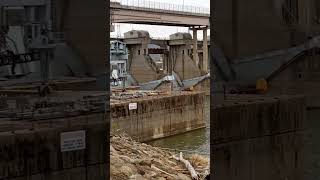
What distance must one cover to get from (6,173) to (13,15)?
4.08 ft

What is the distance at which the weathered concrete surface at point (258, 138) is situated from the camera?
4824 millimetres

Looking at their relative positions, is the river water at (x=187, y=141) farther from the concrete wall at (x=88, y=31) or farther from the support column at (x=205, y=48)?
the support column at (x=205, y=48)

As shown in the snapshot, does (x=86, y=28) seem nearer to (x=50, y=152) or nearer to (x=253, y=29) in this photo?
(x=50, y=152)

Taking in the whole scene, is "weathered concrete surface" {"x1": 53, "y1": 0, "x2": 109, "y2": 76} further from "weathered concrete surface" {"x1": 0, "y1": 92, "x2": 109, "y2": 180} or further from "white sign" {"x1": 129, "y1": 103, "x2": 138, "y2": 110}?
"white sign" {"x1": 129, "y1": 103, "x2": 138, "y2": 110}

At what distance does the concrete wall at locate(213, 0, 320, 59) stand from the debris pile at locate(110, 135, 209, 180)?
10.9 feet

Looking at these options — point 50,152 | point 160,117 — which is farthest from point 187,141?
point 50,152

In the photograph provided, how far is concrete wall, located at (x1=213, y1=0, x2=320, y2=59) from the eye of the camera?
190 inches

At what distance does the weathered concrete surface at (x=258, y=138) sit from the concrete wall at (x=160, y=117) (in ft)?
46.8

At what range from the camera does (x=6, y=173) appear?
11.6 feet

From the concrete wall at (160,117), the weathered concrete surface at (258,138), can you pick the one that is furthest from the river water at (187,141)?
the weathered concrete surface at (258,138)

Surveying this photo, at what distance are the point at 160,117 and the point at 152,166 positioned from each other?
45.0ft

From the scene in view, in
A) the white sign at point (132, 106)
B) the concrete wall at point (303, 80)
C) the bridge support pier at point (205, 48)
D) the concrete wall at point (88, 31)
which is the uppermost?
the bridge support pier at point (205, 48)

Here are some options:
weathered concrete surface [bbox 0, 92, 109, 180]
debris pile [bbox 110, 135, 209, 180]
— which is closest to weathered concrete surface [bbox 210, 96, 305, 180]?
weathered concrete surface [bbox 0, 92, 109, 180]

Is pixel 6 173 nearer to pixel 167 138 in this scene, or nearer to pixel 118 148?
pixel 118 148
